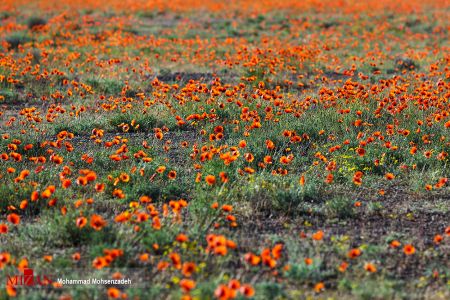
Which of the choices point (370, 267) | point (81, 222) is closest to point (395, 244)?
point (370, 267)

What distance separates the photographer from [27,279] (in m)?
4.38

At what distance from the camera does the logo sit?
14.2ft

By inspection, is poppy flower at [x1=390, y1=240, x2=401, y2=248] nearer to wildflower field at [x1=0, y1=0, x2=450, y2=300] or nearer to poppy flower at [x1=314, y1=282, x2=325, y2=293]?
wildflower field at [x1=0, y1=0, x2=450, y2=300]

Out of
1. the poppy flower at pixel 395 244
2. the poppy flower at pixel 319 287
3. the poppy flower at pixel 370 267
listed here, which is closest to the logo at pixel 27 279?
the poppy flower at pixel 319 287

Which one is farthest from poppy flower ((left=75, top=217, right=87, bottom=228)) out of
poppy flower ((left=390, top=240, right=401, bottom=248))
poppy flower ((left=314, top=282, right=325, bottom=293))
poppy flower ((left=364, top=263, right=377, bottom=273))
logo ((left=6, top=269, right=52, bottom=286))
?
poppy flower ((left=390, top=240, right=401, bottom=248))

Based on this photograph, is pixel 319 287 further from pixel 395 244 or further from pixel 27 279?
pixel 27 279

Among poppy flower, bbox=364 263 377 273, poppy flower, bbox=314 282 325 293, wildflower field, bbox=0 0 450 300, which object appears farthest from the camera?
wildflower field, bbox=0 0 450 300

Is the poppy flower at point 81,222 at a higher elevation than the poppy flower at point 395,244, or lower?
higher

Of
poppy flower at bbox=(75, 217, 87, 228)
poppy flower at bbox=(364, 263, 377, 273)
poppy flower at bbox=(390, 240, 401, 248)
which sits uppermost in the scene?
poppy flower at bbox=(75, 217, 87, 228)

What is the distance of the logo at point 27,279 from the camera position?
4.33m

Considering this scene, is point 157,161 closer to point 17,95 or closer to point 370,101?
point 370,101

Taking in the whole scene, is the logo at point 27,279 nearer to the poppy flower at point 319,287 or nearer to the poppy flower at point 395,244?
the poppy flower at point 319,287

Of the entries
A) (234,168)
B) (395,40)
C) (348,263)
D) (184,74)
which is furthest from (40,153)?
(395,40)

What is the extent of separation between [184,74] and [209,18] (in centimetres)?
1146
